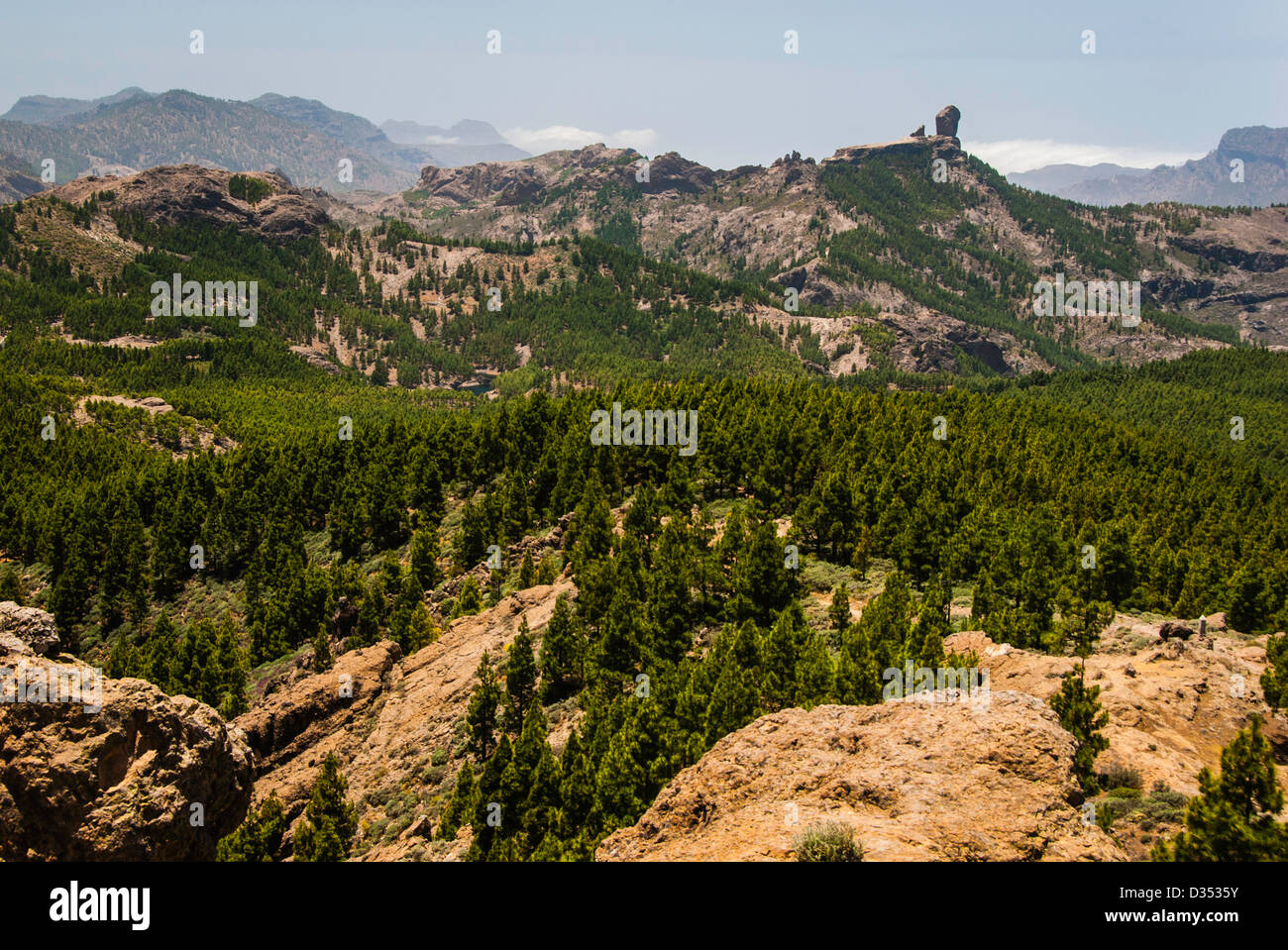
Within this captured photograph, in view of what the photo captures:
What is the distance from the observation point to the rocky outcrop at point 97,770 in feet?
73.6

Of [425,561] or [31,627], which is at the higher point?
[31,627]

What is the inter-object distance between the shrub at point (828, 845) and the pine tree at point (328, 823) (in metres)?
31.6

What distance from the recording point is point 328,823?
125ft

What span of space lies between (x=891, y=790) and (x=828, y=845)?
5101 mm

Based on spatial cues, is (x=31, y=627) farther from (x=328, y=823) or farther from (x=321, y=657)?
(x=321, y=657)

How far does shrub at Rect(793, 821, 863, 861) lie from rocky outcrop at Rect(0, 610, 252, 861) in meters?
23.1

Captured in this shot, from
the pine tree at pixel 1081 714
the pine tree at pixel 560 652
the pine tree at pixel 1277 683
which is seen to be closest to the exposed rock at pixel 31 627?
the pine tree at pixel 560 652

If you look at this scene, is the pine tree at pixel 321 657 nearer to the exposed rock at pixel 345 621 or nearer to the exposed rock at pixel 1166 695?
the exposed rock at pixel 345 621

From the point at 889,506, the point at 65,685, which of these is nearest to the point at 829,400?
the point at 889,506

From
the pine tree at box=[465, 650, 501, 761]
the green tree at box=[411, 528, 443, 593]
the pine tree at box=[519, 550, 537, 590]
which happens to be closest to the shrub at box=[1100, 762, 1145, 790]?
the pine tree at box=[465, 650, 501, 761]

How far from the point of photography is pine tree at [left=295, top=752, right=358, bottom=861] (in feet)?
122

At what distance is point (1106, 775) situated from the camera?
2761 cm

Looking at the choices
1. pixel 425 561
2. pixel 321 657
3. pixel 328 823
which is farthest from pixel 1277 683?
pixel 425 561
